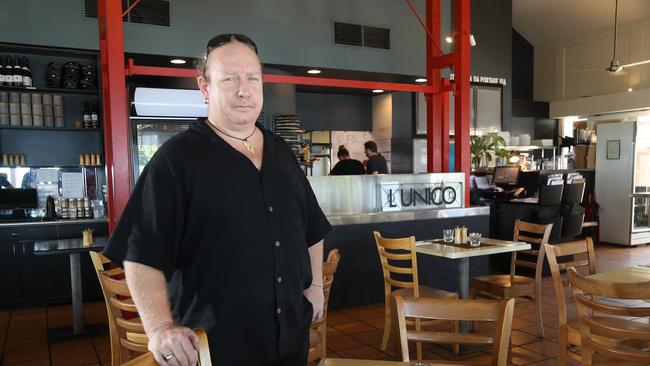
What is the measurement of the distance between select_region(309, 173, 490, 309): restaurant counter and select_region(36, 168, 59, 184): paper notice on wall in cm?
356

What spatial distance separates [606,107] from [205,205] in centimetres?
1223

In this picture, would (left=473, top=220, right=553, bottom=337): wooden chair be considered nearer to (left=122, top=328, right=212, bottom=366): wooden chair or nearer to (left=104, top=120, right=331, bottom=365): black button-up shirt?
(left=104, top=120, right=331, bottom=365): black button-up shirt

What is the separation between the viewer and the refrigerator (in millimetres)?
8633

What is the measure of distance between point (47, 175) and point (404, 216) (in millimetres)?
4430

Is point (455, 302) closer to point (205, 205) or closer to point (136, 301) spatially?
point (205, 205)

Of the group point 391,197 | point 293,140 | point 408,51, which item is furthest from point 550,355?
point 408,51

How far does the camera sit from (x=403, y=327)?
5.85 feet

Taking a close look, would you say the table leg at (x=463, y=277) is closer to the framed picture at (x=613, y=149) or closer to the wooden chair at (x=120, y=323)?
the wooden chair at (x=120, y=323)

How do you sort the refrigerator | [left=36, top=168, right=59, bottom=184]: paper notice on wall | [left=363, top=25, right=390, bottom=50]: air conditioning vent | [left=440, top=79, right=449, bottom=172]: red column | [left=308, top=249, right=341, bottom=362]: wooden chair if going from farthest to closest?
the refrigerator
[left=363, top=25, right=390, bottom=50]: air conditioning vent
[left=36, top=168, right=59, bottom=184]: paper notice on wall
[left=440, top=79, right=449, bottom=172]: red column
[left=308, top=249, right=341, bottom=362]: wooden chair

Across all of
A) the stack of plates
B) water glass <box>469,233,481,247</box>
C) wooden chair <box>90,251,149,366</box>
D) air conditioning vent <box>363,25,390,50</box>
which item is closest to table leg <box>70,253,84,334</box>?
wooden chair <box>90,251,149,366</box>

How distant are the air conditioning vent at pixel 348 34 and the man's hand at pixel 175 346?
20.2 ft

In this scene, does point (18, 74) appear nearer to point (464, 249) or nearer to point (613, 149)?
point (464, 249)

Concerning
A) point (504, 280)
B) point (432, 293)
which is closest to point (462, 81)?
point (504, 280)

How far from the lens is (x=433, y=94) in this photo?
558cm
